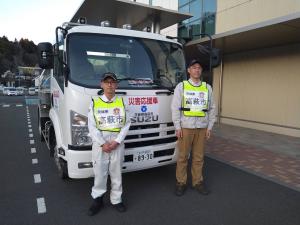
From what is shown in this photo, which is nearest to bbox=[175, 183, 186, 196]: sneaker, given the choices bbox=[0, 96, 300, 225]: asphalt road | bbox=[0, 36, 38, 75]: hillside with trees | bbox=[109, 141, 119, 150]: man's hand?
bbox=[0, 96, 300, 225]: asphalt road

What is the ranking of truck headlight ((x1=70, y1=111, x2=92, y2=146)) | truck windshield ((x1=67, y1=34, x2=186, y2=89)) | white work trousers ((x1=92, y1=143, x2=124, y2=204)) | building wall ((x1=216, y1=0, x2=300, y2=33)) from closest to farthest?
white work trousers ((x1=92, y1=143, x2=124, y2=204))
truck headlight ((x1=70, y1=111, x2=92, y2=146))
truck windshield ((x1=67, y1=34, x2=186, y2=89))
building wall ((x1=216, y1=0, x2=300, y2=33))

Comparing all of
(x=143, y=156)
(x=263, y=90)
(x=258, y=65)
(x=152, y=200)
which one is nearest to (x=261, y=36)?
(x=258, y=65)

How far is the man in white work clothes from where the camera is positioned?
11.7 ft

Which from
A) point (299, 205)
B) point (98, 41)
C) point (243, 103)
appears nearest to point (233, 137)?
point (243, 103)

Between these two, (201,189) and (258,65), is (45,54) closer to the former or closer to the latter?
(201,189)

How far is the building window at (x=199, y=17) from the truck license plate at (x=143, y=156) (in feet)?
28.3

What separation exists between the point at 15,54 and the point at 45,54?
96.7 metres

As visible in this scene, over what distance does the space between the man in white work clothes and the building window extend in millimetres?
8994

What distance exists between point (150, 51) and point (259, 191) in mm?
2870

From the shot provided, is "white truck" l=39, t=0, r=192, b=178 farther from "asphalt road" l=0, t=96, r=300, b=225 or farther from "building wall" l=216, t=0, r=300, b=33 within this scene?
"building wall" l=216, t=0, r=300, b=33

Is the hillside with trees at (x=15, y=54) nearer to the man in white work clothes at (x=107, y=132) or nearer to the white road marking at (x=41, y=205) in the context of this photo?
the white road marking at (x=41, y=205)

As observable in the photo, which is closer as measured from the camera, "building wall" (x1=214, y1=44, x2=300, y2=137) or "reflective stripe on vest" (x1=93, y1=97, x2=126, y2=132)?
"reflective stripe on vest" (x1=93, y1=97, x2=126, y2=132)

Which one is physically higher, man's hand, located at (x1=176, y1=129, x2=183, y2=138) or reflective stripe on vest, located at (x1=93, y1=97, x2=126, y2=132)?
reflective stripe on vest, located at (x1=93, y1=97, x2=126, y2=132)

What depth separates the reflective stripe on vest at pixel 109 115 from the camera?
11.7ft
